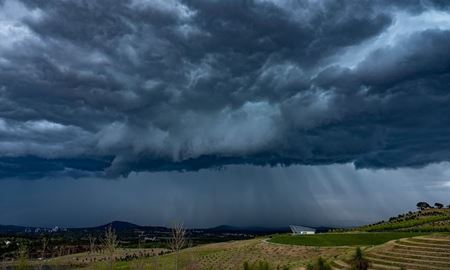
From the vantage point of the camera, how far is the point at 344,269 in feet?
219

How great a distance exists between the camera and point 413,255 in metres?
65.4

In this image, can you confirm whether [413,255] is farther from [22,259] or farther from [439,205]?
[439,205]

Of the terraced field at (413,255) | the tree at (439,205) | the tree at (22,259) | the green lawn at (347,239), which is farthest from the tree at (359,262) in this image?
the tree at (439,205)

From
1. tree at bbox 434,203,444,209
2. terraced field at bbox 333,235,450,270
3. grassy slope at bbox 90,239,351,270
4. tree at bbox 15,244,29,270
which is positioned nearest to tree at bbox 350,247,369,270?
terraced field at bbox 333,235,450,270

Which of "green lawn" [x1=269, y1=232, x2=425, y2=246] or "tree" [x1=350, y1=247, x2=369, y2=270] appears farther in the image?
"green lawn" [x1=269, y1=232, x2=425, y2=246]

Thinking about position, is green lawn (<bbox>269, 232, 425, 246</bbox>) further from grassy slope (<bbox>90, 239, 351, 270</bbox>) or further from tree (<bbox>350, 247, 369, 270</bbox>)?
tree (<bbox>350, 247, 369, 270</bbox>)

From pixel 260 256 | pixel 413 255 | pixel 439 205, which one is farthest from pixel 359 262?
pixel 439 205

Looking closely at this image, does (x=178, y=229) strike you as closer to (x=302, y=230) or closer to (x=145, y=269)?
(x=145, y=269)

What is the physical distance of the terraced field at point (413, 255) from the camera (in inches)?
2427

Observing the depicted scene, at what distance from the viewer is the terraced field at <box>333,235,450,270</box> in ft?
202

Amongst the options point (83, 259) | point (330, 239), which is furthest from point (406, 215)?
point (83, 259)

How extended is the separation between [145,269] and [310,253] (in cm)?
3829

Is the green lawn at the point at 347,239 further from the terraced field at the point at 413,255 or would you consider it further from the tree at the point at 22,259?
the tree at the point at 22,259

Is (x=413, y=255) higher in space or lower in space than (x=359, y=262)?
higher
